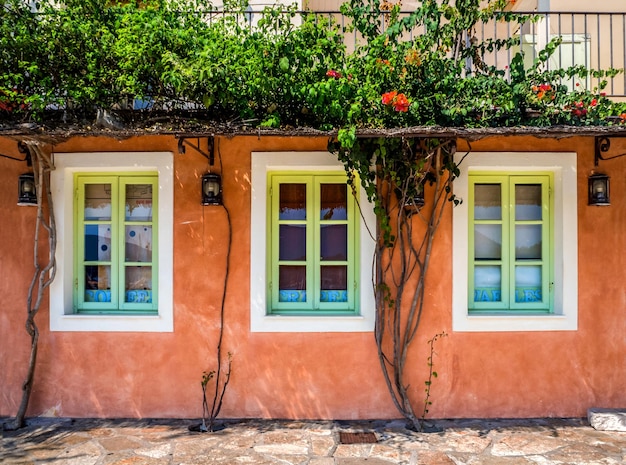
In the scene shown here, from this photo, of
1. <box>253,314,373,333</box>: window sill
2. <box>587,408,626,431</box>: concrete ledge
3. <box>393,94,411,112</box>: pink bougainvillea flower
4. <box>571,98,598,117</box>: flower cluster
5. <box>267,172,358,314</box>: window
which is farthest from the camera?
<box>267,172,358,314</box>: window

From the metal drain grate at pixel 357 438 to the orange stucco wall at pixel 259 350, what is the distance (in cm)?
41

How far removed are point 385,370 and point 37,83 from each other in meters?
5.01

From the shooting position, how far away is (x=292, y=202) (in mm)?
6109

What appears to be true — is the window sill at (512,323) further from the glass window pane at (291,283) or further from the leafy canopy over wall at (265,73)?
the leafy canopy over wall at (265,73)

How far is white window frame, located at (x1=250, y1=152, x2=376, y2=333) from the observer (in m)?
5.86

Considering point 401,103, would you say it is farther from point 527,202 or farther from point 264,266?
point 264,266

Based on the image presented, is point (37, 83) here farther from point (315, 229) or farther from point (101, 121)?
point (315, 229)

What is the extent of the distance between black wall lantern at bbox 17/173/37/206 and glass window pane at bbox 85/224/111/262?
25.8 inches

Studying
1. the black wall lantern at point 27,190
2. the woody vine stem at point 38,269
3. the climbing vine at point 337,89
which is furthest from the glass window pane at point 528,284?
the black wall lantern at point 27,190

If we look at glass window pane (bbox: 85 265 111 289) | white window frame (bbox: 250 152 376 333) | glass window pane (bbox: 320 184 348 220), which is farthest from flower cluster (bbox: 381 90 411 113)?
glass window pane (bbox: 85 265 111 289)

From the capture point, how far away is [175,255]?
590 centimetres

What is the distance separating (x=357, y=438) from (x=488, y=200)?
10.2 feet

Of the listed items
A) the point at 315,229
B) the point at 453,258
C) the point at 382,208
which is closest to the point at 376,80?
the point at 382,208

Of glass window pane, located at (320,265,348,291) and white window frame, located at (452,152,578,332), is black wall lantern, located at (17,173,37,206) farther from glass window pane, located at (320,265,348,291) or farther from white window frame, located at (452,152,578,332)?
white window frame, located at (452,152,578,332)
